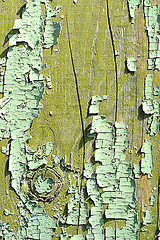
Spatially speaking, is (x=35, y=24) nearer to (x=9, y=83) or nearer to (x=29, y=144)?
(x=9, y=83)

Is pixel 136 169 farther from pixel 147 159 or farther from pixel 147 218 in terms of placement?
pixel 147 218

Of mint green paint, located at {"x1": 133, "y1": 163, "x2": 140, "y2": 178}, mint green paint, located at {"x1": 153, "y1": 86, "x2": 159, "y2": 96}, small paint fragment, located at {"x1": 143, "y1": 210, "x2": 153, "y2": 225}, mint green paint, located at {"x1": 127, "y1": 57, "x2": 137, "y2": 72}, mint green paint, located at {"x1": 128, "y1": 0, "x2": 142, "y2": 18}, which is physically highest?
mint green paint, located at {"x1": 128, "y1": 0, "x2": 142, "y2": 18}

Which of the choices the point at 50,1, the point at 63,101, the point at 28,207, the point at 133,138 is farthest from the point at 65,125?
the point at 50,1

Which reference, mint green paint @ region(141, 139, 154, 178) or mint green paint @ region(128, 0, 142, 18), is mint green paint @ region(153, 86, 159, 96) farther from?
mint green paint @ region(128, 0, 142, 18)

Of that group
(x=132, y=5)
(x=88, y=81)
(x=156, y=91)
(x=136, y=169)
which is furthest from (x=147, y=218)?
(x=132, y=5)

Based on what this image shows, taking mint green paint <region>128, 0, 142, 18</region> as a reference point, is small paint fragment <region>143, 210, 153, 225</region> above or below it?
below

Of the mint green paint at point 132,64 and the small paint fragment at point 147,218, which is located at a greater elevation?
the mint green paint at point 132,64

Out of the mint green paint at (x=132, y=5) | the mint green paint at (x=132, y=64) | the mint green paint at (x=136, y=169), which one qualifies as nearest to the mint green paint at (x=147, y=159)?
the mint green paint at (x=136, y=169)

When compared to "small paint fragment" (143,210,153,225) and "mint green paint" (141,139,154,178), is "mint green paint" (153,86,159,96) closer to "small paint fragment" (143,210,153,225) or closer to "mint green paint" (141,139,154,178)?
"mint green paint" (141,139,154,178)

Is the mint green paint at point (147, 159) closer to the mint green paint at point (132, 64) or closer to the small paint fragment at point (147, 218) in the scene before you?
the small paint fragment at point (147, 218)

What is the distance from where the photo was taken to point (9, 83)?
4.46 feet

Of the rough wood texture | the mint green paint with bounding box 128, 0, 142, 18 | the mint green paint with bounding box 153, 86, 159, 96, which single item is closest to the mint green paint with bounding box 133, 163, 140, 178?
the rough wood texture

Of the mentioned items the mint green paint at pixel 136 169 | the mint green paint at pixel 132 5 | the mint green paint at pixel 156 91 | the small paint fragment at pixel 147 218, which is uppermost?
the mint green paint at pixel 132 5

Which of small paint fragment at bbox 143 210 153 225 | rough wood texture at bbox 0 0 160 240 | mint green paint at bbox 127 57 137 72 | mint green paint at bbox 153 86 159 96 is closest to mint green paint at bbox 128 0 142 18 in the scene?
rough wood texture at bbox 0 0 160 240
